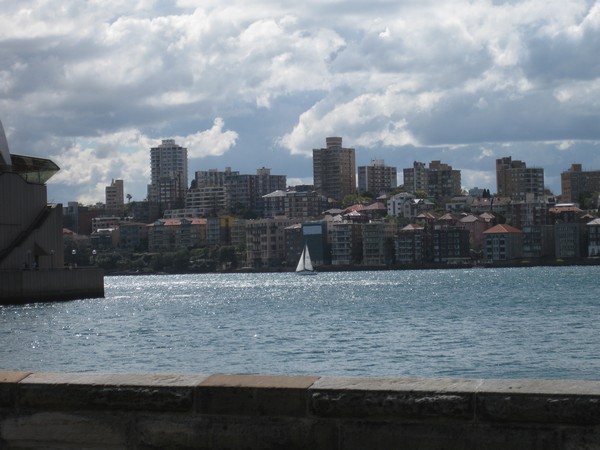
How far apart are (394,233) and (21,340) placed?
145 m

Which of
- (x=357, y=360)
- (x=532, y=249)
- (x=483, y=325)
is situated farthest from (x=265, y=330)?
(x=532, y=249)

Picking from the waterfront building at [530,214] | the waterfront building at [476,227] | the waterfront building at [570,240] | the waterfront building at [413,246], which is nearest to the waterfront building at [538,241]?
the waterfront building at [570,240]

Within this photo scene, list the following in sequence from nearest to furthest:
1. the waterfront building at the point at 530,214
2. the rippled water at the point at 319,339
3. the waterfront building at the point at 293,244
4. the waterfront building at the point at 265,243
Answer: the rippled water at the point at 319,339
the waterfront building at the point at 293,244
the waterfront building at the point at 530,214
the waterfront building at the point at 265,243

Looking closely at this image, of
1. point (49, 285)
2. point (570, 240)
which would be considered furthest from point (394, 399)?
point (570, 240)

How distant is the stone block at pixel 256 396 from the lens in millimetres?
6398

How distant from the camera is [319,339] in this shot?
124ft

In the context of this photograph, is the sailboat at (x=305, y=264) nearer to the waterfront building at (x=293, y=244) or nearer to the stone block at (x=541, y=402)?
the waterfront building at (x=293, y=244)

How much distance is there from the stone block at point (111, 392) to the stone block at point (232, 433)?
0.09m

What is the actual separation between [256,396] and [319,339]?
3147 cm

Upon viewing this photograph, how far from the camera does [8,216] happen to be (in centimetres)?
5881

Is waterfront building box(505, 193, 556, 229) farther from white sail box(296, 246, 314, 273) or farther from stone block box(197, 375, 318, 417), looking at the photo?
stone block box(197, 375, 318, 417)

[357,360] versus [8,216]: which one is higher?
[8,216]

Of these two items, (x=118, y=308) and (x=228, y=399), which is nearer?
(x=228, y=399)

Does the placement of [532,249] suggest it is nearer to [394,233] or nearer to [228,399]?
[394,233]
